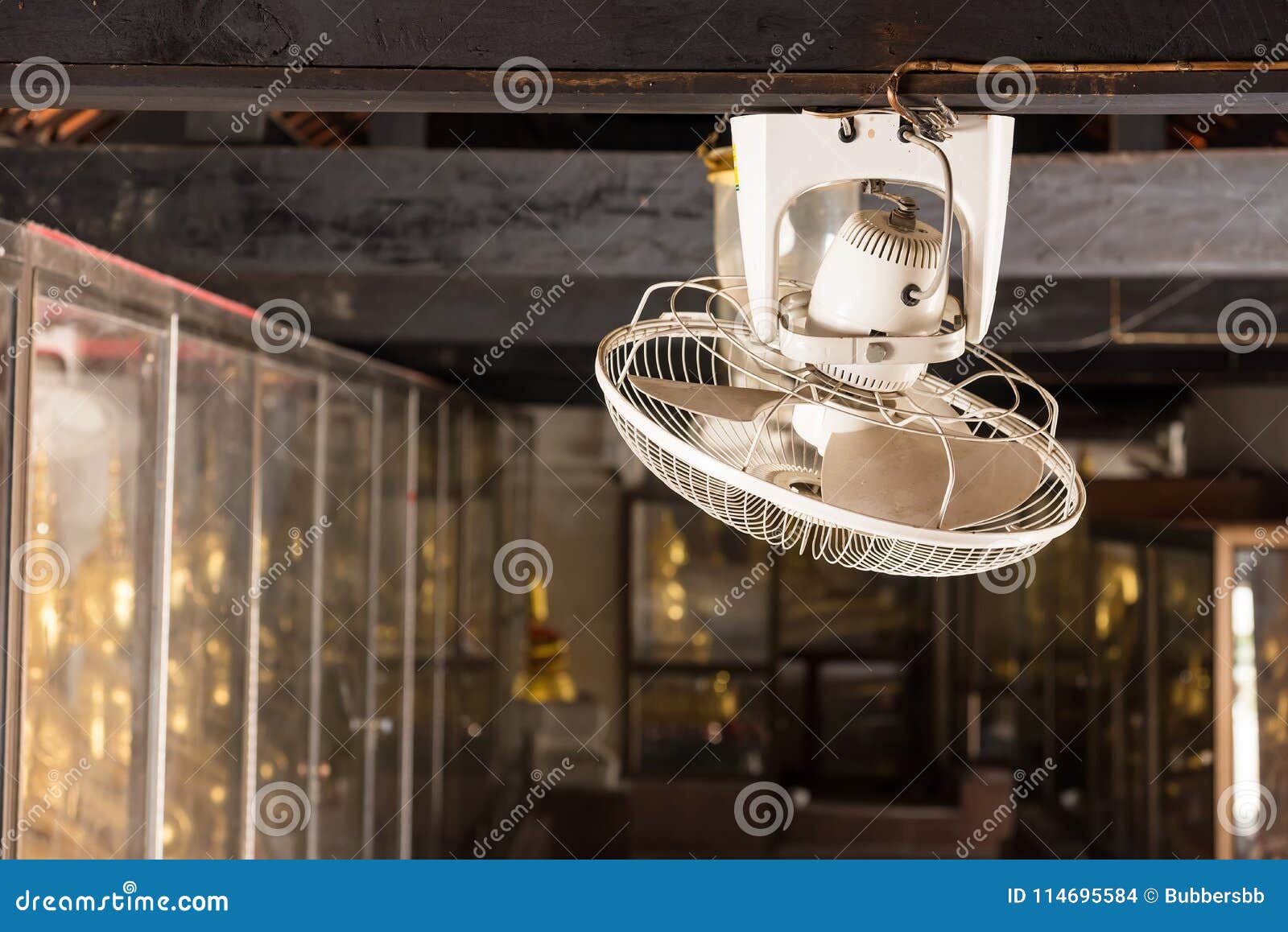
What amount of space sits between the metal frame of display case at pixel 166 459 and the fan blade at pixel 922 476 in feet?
4.61

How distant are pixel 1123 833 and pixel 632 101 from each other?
15.0ft

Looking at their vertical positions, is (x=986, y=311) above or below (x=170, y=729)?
above

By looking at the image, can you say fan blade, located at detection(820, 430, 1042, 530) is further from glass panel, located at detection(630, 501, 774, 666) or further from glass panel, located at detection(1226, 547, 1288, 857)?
glass panel, located at detection(630, 501, 774, 666)

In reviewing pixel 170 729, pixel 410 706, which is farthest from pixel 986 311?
pixel 410 706

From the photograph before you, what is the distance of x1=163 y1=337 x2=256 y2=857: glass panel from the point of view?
2.51 metres

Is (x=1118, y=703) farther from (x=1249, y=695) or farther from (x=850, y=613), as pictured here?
(x=850, y=613)

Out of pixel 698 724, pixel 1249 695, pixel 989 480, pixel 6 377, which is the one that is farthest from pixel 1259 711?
pixel 6 377

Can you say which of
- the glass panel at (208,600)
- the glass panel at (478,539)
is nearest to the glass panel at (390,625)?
the glass panel at (478,539)

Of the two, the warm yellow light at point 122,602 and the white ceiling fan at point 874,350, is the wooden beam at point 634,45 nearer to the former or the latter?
the white ceiling fan at point 874,350

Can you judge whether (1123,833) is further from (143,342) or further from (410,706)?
(143,342)

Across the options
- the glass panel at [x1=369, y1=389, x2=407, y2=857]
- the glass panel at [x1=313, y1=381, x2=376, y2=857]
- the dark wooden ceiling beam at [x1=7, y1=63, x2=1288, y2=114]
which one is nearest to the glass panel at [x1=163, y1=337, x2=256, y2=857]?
the glass panel at [x1=313, y1=381, x2=376, y2=857]

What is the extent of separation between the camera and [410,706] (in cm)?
434

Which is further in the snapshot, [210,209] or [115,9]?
[210,209]

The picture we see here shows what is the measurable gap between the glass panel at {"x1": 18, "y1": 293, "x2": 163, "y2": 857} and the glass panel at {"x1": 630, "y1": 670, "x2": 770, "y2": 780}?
3.98 meters
